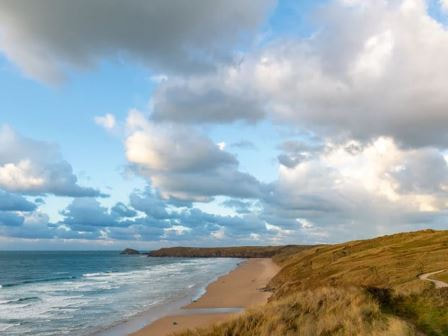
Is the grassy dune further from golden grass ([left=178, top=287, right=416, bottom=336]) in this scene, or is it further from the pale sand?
the pale sand

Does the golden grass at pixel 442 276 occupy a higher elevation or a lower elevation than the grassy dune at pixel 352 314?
higher

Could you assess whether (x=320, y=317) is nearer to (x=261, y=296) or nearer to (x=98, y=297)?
(x=261, y=296)

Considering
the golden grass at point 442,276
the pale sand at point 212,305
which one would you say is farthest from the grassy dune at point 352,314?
the pale sand at point 212,305

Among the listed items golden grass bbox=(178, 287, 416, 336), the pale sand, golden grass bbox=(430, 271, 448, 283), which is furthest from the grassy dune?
the pale sand

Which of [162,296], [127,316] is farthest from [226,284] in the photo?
[127,316]

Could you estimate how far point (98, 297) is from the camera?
60.4 metres

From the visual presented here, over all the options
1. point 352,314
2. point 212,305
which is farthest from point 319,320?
point 212,305

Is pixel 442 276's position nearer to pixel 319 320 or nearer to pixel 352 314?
pixel 352 314

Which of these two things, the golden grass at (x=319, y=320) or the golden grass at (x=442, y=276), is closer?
the golden grass at (x=319, y=320)

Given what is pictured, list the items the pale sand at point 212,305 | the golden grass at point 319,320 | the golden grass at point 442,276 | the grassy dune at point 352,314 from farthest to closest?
1. the pale sand at point 212,305
2. the golden grass at point 442,276
3. the grassy dune at point 352,314
4. the golden grass at point 319,320

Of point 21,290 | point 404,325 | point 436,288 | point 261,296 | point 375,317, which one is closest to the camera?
point 404,325

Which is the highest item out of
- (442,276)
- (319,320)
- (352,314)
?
(442,276)

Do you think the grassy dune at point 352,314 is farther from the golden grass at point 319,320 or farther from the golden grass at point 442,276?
the golden grass at point 442,276

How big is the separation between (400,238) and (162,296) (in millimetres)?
44483
